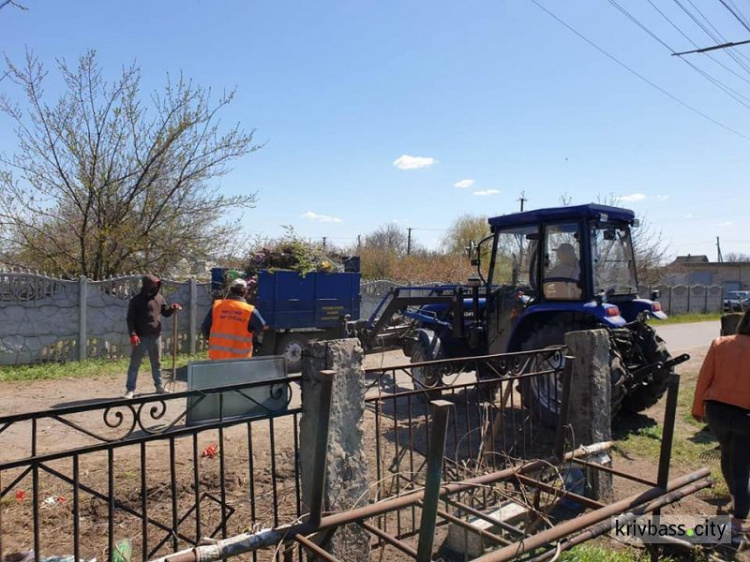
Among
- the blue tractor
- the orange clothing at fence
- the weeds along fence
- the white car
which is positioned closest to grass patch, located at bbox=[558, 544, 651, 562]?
the weeds along fence

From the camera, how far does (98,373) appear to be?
9070 millimetres

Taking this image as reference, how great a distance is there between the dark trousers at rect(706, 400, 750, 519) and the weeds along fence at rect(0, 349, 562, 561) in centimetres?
114

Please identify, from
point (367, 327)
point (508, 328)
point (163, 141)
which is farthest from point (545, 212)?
point (163, 141)

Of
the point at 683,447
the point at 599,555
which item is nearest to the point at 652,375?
the point at 683,447

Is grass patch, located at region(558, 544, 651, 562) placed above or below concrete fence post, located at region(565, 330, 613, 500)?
below

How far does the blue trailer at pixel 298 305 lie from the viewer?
919 cm

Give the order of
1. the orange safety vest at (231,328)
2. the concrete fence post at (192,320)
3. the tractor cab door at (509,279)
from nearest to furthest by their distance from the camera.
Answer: the orange safety vest at (231,328)
the tractor cab door at (509,279)
the concrete fence post at (192,320)

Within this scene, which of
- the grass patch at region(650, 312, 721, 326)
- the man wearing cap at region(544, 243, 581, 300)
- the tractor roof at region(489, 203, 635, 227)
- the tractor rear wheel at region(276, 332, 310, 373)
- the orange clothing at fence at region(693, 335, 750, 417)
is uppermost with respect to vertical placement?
the tractor roof at region(489, 203, 635, 227)

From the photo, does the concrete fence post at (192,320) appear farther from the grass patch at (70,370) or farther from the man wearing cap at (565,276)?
the man wearing cap at (565,276)

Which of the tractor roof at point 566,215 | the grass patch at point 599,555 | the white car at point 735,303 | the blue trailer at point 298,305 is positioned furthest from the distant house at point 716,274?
the grass patch at point 599,555

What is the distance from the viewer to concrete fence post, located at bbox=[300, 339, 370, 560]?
9.18ft

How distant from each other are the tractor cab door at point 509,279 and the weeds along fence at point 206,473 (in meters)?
1.19

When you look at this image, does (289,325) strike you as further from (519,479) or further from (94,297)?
(519,479)

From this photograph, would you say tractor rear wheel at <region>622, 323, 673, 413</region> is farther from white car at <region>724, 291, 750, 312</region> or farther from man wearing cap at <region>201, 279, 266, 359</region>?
white car at <region>724, 291, 750, 312</region>
